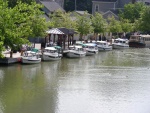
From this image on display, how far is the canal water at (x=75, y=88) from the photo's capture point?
24.2 m

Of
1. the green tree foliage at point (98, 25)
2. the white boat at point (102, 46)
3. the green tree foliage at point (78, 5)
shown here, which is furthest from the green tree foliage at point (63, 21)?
the green tree foliage at point (78, 5)

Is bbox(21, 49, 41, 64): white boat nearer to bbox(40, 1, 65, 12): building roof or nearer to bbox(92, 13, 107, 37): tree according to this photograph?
bbox(92, 13, 107, 37): tree

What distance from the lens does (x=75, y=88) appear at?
29891mm

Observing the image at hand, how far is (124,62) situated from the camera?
1863 inches

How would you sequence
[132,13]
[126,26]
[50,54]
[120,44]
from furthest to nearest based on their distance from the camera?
[132,13] → [126,26] → [120,44] → [50,54]

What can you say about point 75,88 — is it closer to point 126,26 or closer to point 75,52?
point 75,52

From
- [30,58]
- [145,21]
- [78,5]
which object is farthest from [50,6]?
[30,58]

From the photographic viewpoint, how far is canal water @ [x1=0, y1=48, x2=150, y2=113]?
24.2 meters

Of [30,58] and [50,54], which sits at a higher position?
[50,54]

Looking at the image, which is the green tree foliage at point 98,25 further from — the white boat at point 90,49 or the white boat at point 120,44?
the white boat at point 90,49

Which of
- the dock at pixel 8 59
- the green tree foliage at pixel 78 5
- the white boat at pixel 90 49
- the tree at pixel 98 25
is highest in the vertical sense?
the green tree foliage at pixel 78 5

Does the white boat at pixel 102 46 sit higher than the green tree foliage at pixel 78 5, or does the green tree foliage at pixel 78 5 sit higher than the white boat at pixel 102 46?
the green tree foliage at pixel 78 5

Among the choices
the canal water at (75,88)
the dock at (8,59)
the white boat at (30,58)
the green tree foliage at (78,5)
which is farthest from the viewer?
the green tree foliage at (78,5)

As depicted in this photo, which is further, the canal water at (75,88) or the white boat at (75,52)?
the white boat at (75,52)
